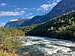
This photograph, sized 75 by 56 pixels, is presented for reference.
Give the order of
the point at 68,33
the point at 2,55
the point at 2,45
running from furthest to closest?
1. the point at 68,33
2. the point at 2,45
3. the point at 2,55

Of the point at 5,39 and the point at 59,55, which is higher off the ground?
the point at 5,39

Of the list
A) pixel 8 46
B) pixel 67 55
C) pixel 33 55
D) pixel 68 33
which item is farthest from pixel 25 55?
pixel 68 33

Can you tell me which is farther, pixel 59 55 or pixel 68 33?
pixel 68 33

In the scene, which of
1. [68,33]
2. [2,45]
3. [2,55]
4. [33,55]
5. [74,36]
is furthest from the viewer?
[68,33]

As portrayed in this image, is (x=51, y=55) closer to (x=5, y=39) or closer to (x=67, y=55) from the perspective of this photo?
(x=67, y=55)

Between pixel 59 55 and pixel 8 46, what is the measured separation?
10049mm

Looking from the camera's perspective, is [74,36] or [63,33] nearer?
[74,36]

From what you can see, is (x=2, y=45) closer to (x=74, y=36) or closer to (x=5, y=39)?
(x=5, y=39)

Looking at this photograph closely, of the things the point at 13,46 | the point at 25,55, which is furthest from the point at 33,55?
the point at 13,46

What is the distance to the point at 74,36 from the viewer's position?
93.5 m

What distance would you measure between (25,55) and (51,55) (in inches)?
198

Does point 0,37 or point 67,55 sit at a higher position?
point 0,37

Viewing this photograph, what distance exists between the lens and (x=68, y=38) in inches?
3895

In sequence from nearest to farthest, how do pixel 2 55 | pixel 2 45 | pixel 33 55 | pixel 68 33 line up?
pixel 2 55, pixel 2 45, pixel 33 55, pixel 68 33
